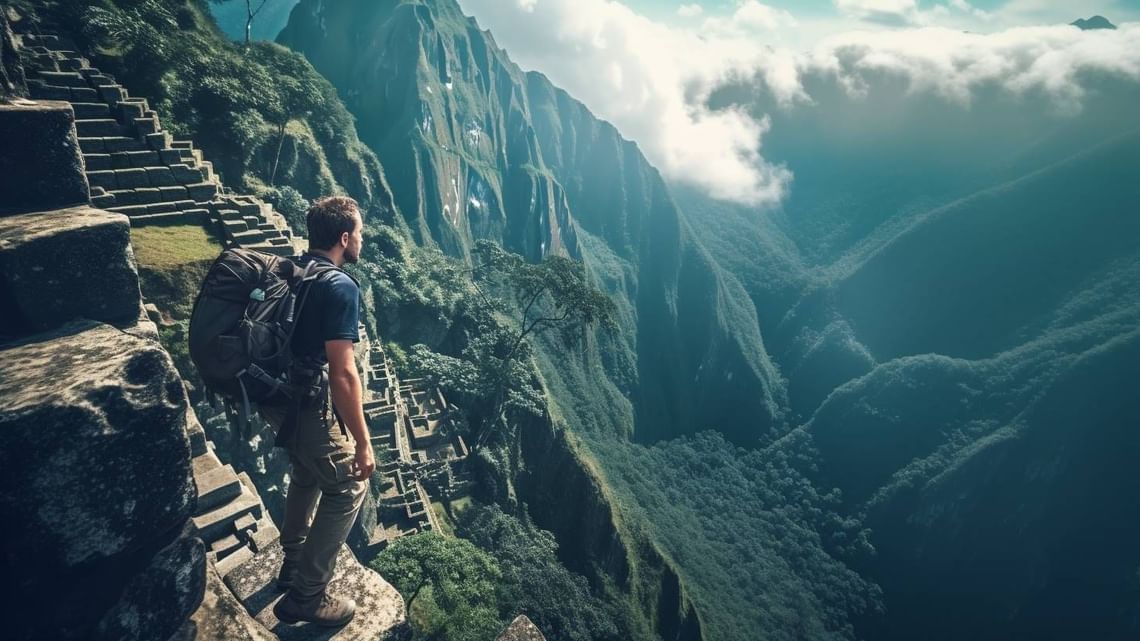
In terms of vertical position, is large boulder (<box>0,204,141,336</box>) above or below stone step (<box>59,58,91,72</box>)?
above

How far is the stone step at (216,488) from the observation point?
8.02 m

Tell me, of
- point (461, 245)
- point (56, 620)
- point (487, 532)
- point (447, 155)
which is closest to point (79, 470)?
point (56, 620)

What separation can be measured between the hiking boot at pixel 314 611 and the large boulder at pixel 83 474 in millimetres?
978

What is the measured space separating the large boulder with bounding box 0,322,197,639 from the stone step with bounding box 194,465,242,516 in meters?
4.78

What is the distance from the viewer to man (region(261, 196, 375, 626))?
4.17 metres

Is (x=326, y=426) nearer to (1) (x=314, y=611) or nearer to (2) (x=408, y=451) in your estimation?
(1) (x=314, y=611)

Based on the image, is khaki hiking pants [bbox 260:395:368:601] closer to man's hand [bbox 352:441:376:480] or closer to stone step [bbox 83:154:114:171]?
man's hand [bbox 352:441:376:480]

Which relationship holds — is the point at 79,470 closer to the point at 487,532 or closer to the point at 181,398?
the point at 181,398

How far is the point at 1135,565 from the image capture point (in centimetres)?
9775

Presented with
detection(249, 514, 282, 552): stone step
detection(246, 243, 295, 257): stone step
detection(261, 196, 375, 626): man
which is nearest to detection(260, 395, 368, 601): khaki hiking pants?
detection(261, 196, 375, 626): man

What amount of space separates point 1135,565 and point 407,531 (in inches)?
5747

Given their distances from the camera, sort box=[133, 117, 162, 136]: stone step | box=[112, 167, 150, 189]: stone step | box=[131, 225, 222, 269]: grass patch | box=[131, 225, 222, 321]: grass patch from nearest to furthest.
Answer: box=[131, 225, 222, 321]: grass patch < box=[131, 225, 222, 269]: grass patch < box=[112, 167, 150, 189]: stone step < box=[133, 117, 162, 136]: stone step

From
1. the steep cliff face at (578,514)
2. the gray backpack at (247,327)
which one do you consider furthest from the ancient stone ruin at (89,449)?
the steep cliff face at (578,514)

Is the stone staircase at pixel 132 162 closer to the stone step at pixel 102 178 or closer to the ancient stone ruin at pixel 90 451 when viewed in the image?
the stone step at pixel 102 178
